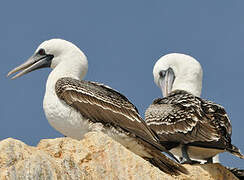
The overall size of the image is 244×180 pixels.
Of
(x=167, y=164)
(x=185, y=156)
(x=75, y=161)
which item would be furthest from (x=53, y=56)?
(x=75, y=161)

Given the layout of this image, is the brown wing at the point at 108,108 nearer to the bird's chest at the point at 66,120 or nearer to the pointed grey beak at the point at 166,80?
the bird's chest at the point at 66,120

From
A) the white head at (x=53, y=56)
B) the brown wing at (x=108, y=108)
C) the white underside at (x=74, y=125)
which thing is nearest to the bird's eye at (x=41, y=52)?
the white head at (x=53, y=56)

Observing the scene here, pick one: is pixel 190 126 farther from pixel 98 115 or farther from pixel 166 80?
pixel 166 80

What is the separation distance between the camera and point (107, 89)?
13.2 meters

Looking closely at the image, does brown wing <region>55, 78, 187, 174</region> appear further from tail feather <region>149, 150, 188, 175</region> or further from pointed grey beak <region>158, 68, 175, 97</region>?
pointed grey beak <region>158, 68, 175, 97</region>

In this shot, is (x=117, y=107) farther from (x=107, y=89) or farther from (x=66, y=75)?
(x=66, y=75)

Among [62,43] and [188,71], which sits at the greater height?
[188,71]

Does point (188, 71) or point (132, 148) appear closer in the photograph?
point (132, 148)

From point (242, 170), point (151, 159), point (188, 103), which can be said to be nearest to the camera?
point (151, 159)

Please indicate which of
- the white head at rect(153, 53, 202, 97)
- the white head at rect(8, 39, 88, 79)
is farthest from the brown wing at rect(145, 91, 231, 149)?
the white head at rect(153, 53, 202, 97)

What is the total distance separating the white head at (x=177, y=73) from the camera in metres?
18.1

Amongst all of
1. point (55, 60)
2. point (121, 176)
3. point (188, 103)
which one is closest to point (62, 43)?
point (55, 60)

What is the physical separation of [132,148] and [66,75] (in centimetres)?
245

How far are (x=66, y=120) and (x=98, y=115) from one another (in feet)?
1.96
